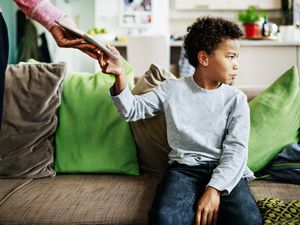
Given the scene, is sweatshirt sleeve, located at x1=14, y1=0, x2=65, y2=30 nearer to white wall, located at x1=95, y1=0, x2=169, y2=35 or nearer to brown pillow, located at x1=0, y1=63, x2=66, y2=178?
brown pillow, located at x1=0, y1=63, x2=66, y2=178

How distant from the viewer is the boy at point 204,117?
146 centimetres

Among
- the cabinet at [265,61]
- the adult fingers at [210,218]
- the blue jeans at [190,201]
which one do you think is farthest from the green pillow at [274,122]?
the cabinet at [265,61]

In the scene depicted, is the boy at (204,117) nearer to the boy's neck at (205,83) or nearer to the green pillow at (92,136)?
the boy's neck at (205,83)

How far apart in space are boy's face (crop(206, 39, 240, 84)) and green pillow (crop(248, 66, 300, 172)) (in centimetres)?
25

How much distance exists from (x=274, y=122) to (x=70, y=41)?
0.84 metres

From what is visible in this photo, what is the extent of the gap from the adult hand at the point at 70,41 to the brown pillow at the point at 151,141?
45cm

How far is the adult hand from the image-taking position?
142 centimetres

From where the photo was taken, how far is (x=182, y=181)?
1.50 m

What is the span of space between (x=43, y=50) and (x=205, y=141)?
513 cm

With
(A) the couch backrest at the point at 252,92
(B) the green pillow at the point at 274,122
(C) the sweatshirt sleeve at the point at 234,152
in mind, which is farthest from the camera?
(A) the couch backrest at the point at 252,92

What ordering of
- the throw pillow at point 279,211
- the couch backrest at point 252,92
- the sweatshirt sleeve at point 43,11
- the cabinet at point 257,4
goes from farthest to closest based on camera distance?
1. the cabinet at point 257,4
2. the couch backrest at point 252,92
3. the sweatshirt sleeve at point 43,11
4. the throw pillow at point 279,211

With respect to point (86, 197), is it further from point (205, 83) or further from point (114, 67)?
point (205, 83)

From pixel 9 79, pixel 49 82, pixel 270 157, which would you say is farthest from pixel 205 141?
pixel 9 79

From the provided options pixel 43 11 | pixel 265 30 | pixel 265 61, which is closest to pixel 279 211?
pixel 43 11
